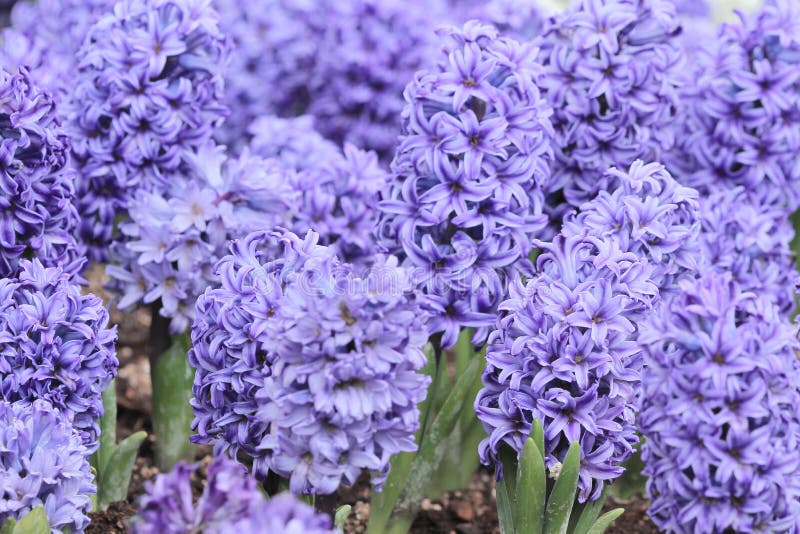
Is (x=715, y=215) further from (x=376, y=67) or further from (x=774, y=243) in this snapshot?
(x=376, y=67)

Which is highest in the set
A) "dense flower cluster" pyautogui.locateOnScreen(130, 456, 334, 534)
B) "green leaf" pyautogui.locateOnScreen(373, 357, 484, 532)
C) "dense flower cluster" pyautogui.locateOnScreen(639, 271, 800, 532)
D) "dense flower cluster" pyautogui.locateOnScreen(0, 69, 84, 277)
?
"dense flower cluster" pyautogui.locateOnScreen(0, 69, 84, 277)

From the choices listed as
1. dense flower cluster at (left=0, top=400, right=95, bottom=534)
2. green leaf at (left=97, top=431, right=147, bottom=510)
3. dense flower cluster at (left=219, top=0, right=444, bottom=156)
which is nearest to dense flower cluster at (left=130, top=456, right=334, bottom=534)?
dense flower cluster at (left=0, top=400, right=95, bottom=534)

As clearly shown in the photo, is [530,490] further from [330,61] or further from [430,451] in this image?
[330,61]

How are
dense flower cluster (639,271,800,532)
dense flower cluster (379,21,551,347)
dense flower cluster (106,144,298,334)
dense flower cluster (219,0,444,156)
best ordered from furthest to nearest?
dense flower cluster (219,0,444,156) < dense flower cluster (106,144,298,334) < dense flower cluster (379,21,551,347) < dense flower cluster (639,271,800,532)

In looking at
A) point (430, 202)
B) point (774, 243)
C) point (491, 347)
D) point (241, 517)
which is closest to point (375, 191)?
point (430, 202)

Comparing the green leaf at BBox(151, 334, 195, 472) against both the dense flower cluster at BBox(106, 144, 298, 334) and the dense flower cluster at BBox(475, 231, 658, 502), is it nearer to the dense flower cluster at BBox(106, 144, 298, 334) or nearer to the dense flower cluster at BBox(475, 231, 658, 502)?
the dense flower cluster at BBox(106, 144, 298, 334)

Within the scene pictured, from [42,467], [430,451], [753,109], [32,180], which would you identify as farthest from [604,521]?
[32,180]
